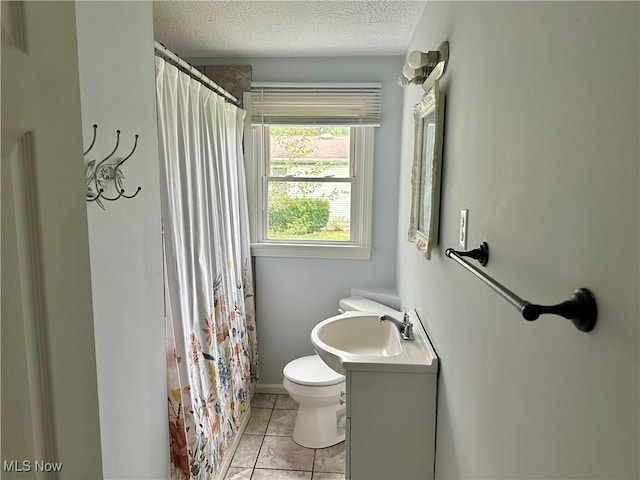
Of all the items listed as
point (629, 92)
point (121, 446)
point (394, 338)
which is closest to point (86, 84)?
point (121, 446)

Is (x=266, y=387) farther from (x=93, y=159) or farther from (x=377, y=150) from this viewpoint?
(x=93, y=159)

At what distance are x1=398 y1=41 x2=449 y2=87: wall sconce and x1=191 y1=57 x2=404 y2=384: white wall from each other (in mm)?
1058

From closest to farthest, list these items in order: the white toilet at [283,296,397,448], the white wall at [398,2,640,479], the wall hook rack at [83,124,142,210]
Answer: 1. the white wall at [398,2,640,479]
2. the wall hook rack at [83,124,142,210]
3. the white toilet at [283,296,397,448]

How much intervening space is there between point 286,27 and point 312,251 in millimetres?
1426

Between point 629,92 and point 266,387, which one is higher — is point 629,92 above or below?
above

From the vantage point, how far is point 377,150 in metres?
2.93

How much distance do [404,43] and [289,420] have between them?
2.50 m

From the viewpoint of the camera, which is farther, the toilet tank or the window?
the window

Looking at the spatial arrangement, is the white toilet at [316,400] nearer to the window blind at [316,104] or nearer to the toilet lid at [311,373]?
the toilet lid at [311,373]

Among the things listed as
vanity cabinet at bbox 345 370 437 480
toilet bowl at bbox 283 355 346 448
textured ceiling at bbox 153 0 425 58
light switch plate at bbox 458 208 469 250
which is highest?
textured ceiling at bbox 153 0 425 58

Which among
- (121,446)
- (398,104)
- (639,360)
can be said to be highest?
(398,104)

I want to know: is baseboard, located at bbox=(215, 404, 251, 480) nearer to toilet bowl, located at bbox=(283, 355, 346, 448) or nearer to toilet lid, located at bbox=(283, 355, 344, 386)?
toilet bowl, located at bbox=(283, 355, 346, 448)

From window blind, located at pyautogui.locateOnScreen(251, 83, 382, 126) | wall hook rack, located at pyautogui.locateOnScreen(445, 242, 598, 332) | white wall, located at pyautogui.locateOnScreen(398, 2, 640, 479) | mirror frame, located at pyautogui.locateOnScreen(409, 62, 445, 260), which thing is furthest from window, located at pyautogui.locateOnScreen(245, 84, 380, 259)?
wall hook rack, located at pyautogui.locateOnScreen(445, 242, 598, 332)

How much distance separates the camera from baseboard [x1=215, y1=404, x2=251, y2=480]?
228 centimetres
